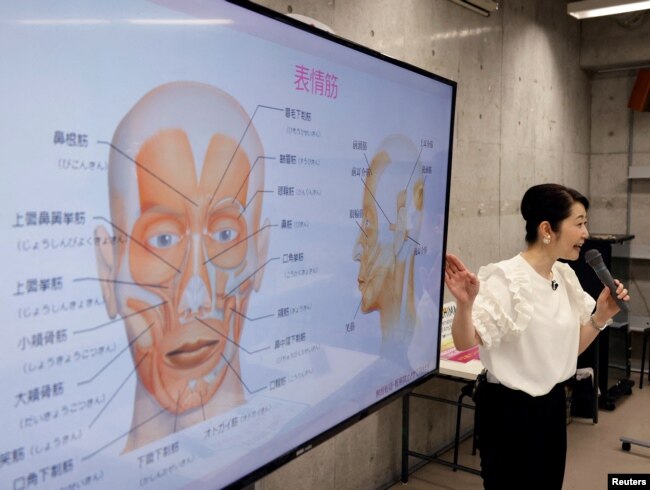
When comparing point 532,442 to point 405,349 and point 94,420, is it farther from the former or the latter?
point 94,420

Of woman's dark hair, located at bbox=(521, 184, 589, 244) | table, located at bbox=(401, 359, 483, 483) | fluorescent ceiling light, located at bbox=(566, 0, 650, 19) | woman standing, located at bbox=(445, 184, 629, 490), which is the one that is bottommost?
table, located at bbox=(401, 359, 483, 483)

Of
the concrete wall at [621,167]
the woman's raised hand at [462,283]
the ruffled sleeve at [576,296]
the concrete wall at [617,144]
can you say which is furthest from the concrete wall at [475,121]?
the ruffled sleeve at [576,296]

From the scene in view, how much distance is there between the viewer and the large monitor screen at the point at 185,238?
3.58 feet

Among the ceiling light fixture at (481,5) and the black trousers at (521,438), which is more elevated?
the ceiling light fixture at (481,5)

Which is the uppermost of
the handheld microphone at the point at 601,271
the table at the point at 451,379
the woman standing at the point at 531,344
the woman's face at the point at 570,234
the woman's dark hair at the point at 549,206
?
the woman's dark hair at the point at 549,206

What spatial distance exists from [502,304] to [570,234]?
1.27 ft

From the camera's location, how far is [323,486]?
3.07 metres

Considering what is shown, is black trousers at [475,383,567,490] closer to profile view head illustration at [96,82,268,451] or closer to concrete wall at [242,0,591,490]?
concrete wall at [242,0,591,490]

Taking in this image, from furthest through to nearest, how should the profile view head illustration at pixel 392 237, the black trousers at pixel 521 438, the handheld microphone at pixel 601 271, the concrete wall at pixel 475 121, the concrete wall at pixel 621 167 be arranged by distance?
the concrete wall at pixel 621 167 → the concrete wall at pixel 475 121 → the black trousers at pixel 521 438 → the handheld microphone at pixel 601 271 → the profile view head illustration at pixel 392 237

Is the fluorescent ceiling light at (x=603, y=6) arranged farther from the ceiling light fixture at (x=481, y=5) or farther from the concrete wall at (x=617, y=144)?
the concrete wall at (x=617, y=144)

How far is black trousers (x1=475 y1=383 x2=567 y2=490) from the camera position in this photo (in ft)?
7.68

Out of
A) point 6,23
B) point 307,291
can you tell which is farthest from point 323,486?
point 6,23

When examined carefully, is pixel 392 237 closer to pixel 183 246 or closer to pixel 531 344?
pixel 531 344

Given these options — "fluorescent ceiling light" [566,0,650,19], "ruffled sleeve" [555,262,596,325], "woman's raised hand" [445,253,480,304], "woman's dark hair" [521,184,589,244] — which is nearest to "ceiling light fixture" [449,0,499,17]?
"fluorescent ceiling light" [566,0,650,19]
